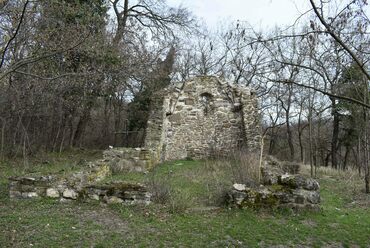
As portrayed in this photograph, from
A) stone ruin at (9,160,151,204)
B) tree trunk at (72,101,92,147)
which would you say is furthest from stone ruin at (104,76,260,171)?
stone ruin at (9,160,151,204)

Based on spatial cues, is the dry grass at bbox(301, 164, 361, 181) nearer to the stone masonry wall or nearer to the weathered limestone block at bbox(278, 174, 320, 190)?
the stone masonry wall

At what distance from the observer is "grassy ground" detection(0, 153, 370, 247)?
5121mm

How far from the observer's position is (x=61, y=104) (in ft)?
46.9

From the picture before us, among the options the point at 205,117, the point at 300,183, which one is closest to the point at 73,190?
the point at 300,183

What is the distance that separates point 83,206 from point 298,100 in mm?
17683

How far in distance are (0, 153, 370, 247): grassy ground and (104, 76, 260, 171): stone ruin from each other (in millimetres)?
8169

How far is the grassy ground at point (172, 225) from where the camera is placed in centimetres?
512

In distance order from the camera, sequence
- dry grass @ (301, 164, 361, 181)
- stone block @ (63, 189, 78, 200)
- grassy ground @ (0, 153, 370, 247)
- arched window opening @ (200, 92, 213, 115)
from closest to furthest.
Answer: grassy ground @ (0, 153, 370, 247) < stone block @ (63, 189, 78, 200) < dry grass @ (301, 164, 361, 181) < arched window opening @ (200, 92, 213, 115)

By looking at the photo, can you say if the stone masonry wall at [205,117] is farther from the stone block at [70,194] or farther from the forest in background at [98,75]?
the stone block at [70,194]

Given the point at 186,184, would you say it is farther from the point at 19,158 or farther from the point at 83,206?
the point at 19,158

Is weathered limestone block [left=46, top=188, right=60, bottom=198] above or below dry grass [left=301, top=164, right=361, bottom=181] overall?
below

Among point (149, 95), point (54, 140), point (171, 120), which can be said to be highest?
point (149, 95)

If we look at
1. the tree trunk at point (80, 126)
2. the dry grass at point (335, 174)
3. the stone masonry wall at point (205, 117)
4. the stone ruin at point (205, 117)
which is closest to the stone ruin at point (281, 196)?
the dry grass at point (335, 174)

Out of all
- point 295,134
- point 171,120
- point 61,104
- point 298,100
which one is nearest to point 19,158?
point 61,104
